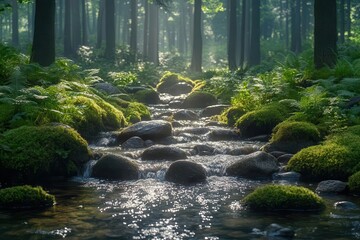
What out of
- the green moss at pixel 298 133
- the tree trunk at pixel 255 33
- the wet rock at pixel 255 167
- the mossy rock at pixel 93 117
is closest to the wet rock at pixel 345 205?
the wet rock at pixel 255 167

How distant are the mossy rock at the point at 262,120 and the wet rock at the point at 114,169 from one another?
16.5ft

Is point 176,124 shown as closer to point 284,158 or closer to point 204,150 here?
point 204,150

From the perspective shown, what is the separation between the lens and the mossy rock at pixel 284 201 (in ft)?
28.2

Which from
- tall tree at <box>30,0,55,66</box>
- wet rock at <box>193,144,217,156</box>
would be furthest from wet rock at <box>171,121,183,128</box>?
tall tree at <box>30,0,55,66</box>

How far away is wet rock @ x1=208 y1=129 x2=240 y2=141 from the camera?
15.5 meters

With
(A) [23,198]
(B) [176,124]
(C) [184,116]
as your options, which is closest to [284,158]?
(B) [176,124]

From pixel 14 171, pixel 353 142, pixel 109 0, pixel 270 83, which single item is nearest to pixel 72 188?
pixel 14 171

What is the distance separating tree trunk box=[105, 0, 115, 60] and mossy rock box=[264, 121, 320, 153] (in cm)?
2396

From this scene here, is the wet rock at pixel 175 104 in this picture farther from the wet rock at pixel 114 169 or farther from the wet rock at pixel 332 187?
the wet rock at pixel 332 187

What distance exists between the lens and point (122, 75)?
27.0m

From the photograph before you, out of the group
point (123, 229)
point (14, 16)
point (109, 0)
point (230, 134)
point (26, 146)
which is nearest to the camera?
point (123, 229)

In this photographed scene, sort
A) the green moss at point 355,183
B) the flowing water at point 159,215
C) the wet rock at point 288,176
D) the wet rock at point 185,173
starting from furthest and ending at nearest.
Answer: the wet rock at point 288,176 < the wet rock at point 185,173 < the green moss at point 355,183 < the flowing water at point 159,215

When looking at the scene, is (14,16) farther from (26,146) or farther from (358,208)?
(358,208)

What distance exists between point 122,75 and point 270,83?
10.8 meters
